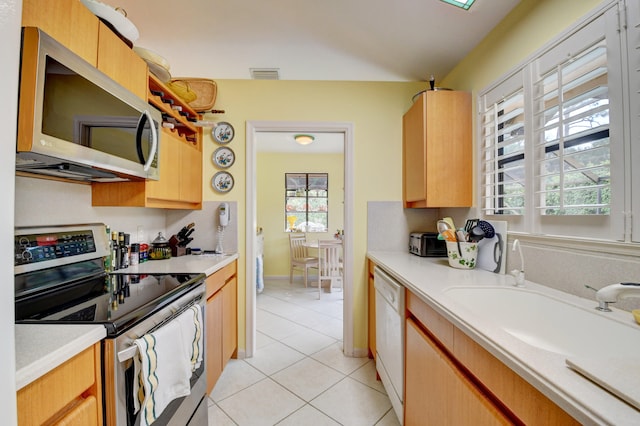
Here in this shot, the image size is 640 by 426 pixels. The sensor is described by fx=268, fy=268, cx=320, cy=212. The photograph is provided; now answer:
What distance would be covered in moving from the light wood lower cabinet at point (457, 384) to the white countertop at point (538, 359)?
65 millimetres

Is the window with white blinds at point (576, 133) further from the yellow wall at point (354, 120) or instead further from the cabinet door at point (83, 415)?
the cabinet door at point (83, 415)

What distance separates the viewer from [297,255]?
16.1ft

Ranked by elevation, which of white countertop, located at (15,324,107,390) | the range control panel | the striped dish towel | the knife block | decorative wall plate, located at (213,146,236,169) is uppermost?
decorative wall plate, located at (213,146,236,169)

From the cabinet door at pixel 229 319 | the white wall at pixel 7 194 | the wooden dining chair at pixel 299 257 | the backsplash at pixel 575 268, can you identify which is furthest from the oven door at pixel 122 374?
the wooden dining chair at pixel 299 257

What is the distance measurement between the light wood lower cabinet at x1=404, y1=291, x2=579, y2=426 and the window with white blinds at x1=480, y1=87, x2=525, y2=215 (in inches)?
33.1

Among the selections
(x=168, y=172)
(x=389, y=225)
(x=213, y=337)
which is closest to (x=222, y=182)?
(x=168, y=172)

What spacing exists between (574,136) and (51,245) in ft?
7.78

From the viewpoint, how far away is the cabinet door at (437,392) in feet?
2.65

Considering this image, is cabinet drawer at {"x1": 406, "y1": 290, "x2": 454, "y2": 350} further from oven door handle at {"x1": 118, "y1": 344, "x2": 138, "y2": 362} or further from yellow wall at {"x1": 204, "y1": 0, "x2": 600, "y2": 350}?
oven door handle at {"x1": 118, "y1": 344, "x2": 138, "y2": 362}

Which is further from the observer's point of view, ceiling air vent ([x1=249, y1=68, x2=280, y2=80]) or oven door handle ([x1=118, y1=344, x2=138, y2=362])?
ceiling air vent ([x1=249, y1=68, x2=280, y2=80])

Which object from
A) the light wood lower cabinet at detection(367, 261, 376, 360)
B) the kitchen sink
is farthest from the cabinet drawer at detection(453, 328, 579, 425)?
the light wood lower cabinet at detection(367, 261, 376, 360)

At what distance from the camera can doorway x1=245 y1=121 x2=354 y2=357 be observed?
232 centimetres

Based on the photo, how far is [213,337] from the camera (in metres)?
1.76

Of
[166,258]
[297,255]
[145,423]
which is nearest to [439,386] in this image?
[145,423]
